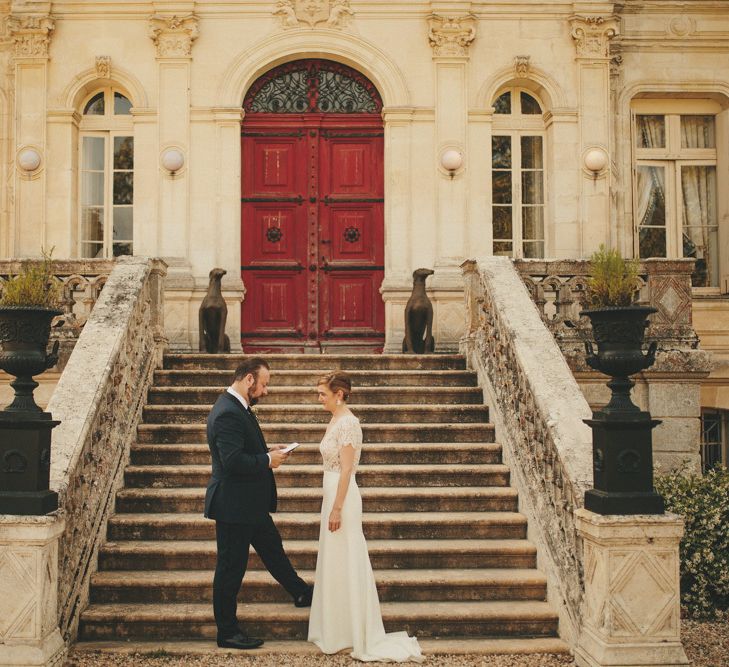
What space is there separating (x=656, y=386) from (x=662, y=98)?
16.6 ft

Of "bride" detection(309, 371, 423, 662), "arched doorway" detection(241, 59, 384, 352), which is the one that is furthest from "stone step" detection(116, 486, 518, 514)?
"arched doorway" detection(241, 59, 384, 352)

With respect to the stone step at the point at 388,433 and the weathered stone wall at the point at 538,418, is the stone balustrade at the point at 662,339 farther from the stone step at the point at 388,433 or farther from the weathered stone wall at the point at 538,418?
the stone step at the point at 388,433

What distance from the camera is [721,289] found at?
1170 centimetres

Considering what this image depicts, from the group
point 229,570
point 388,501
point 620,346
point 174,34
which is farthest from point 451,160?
point 229,570

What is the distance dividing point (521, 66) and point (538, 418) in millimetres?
6449

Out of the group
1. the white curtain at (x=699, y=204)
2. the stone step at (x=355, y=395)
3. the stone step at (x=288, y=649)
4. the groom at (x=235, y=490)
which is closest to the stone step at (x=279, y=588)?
the stone step at (x=288, y=649)

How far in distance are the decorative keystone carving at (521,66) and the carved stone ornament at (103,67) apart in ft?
17.3

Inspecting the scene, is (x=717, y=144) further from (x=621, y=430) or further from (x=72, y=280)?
(x=72, y=280)

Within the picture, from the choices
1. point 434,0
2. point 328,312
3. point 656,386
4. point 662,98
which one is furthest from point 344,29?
point 656,386

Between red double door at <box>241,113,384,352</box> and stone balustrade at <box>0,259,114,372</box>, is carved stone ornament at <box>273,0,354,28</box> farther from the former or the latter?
stone balustrade at <box>0,259,114,372</box>

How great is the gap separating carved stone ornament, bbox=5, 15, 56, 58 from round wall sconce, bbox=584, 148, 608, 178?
710 centimetres

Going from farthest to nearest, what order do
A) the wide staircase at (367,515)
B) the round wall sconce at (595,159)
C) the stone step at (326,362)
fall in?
the round wall sconce at (595,159)
the stone step at (326,362)
the wide staircase at (367,515)

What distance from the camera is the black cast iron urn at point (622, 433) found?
16.1 feet

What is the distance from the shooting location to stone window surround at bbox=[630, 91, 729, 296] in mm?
11680
